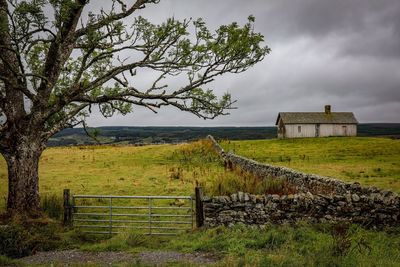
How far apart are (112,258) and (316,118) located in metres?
70.8

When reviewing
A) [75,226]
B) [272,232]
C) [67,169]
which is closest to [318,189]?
[272,232]

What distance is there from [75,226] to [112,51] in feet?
25.4

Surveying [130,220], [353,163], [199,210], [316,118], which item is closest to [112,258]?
[199,210]

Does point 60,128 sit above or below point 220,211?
above

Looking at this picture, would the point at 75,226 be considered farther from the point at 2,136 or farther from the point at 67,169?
the point at 67,169

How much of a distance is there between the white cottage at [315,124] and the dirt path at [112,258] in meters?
65.9

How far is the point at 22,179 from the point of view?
15.9 m

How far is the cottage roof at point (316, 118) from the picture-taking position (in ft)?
251

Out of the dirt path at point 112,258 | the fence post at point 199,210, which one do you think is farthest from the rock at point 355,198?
the dirt path at point 112,258

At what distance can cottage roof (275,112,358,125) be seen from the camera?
76625 mm

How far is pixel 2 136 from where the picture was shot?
16.1 metres

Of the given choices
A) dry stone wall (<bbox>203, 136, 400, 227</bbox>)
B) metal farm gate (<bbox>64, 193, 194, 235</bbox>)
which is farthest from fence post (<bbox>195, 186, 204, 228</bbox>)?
metal farm gate (<bbox>64, 193, 194, 235</bbox>)

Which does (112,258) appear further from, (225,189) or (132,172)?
(132,172)

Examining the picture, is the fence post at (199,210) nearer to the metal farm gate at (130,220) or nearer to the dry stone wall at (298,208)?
the dry stone wall at (298,208)
